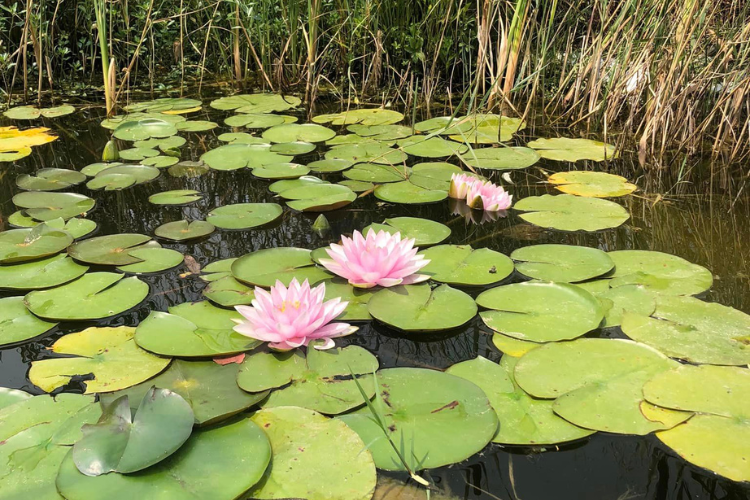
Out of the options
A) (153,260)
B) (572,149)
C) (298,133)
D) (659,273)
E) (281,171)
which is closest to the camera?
(659,273)

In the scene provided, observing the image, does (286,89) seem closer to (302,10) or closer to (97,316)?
(302,10)

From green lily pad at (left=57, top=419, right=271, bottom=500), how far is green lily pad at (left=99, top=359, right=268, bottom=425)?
77mm

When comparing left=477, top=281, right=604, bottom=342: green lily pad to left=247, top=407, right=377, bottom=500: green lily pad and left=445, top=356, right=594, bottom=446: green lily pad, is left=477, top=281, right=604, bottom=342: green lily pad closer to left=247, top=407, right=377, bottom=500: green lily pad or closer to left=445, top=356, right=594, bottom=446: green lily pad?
left=445, top=356, right=594, bottom=446: green lily pad

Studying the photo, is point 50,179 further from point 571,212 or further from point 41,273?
point 571,212

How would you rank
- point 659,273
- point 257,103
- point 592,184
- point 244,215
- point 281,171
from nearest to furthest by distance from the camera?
point 659,273, point 244,215, point 592,184, point 281,171, point 257,103

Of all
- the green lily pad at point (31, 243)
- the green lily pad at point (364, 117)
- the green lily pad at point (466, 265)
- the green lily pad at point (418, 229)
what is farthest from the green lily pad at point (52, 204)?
the green lily pad at point (364, 117)

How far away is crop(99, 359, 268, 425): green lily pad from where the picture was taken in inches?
57.3

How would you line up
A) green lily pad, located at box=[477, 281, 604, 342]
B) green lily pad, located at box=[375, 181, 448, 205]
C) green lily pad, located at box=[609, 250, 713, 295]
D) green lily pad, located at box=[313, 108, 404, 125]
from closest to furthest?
green lily pad, located at box=[477, 281, 604, 342] → green lily pad, located at box=[609, 250, 713, 295] → green lily pad, located at box=[375, 181, 448, 205] → green lily pad, located at box=[313, 108, 404, 125]

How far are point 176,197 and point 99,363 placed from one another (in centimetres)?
125

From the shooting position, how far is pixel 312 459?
134 cm

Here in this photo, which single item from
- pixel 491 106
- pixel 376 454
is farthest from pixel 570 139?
pixel 376 454

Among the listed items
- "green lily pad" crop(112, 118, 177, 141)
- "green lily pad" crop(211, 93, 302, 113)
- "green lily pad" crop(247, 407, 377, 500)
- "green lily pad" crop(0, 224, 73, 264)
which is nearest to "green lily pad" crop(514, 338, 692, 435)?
"green lily pad" crop(247, 407, 377, 500)

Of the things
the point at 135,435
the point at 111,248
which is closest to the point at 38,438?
the point at 135,435

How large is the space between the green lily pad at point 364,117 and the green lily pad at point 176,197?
4.48 ft
